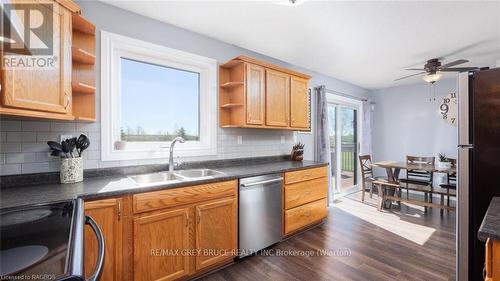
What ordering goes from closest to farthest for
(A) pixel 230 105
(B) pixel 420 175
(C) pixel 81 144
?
(C) pixel 81 144
(A) pixel 230 105
(B) pixel 420 175

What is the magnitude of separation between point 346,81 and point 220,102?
323 cm

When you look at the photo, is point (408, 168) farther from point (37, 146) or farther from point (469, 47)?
point (37, 146)

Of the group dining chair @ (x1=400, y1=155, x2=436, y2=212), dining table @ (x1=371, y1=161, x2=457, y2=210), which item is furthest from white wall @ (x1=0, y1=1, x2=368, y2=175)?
dining chair @ (x1=400, y1=155, x2=436, y2=212)

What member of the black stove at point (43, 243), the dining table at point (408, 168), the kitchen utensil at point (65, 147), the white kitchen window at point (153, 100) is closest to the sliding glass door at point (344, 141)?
the dining table at point (408, 168)

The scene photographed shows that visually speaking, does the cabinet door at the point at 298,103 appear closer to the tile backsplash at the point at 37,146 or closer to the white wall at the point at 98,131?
the white wall at the point at 98,131

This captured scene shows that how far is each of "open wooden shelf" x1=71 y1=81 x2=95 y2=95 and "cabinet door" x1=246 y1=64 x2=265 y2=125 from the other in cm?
152

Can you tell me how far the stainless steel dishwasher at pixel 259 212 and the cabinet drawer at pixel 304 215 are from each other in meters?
0.16

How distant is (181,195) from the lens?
1819 mm

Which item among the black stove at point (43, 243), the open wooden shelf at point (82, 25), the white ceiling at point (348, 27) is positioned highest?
the white ceiling at point (348, 27)

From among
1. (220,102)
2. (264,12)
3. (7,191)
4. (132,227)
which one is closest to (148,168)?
(132,227)

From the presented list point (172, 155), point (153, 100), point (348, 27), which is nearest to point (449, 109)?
point (348, 27)

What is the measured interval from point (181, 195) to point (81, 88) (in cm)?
116

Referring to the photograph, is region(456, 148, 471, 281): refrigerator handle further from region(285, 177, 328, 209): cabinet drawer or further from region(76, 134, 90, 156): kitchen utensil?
region(76, 134, 90, 156): kitchen utensil

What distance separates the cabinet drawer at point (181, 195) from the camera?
1.65m
